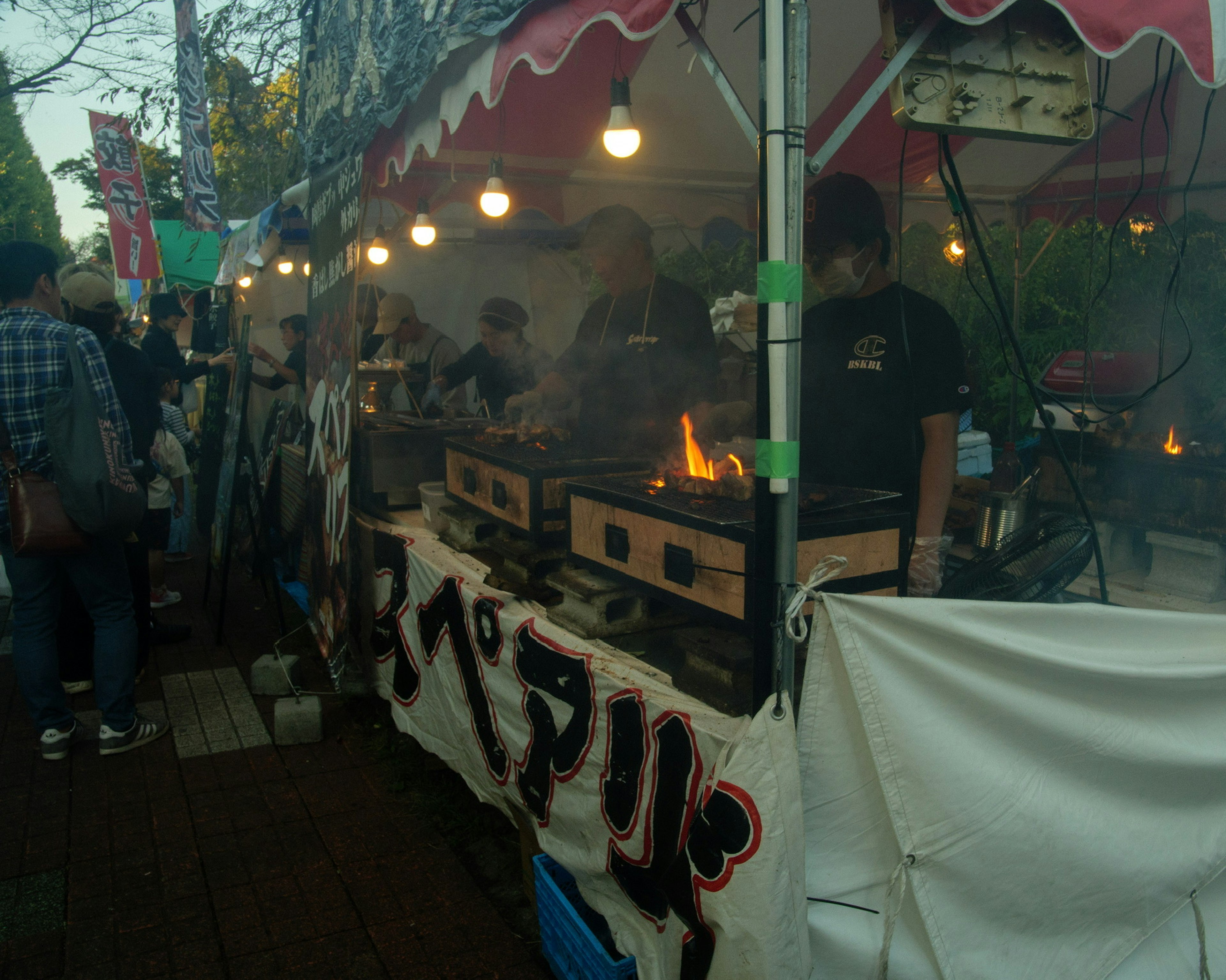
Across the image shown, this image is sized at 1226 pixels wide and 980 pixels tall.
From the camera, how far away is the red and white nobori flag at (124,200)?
37.4ft

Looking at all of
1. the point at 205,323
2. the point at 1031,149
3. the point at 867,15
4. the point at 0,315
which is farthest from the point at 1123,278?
the point at 205,323

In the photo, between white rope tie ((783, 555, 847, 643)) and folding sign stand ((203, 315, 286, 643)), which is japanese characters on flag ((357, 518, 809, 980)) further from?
folding sign stand ((203, 315, 286, 643))

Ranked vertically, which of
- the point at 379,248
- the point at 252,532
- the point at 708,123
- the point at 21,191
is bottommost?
the point at 252,532

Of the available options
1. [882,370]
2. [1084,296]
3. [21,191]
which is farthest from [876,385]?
[21,191]

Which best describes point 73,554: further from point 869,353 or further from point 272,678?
point 869,353

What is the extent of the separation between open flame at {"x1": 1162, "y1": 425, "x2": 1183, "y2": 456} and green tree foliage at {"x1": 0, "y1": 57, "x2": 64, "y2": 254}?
128 feet

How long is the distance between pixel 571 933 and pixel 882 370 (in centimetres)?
210

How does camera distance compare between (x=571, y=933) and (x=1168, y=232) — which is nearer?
(x=571, y=933)

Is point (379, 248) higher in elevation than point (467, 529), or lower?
higher

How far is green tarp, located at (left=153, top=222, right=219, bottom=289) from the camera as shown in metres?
13.4

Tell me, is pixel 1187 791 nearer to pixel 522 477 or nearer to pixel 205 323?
pixel 522 477

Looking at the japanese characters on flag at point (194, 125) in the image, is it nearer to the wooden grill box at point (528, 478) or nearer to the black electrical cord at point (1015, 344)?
the wooden grill box at point (528, 478)

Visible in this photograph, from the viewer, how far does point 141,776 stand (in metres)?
4.00

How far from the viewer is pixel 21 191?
45250mm
